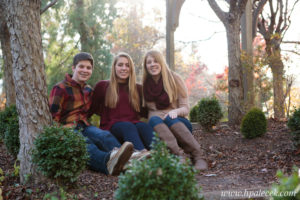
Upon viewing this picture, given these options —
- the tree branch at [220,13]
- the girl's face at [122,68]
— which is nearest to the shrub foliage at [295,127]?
the girl's face at [122,68]

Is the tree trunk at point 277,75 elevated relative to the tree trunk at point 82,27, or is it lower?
lower

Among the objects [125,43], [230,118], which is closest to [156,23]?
[125,43]

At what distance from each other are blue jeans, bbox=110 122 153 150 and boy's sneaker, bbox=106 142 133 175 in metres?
0.38

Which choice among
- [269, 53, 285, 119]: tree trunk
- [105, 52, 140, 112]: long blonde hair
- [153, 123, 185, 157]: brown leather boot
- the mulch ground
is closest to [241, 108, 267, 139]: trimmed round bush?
the mulch ground

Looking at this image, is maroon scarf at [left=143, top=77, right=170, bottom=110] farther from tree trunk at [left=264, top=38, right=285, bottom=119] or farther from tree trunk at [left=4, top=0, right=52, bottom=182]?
tree trunk at [left=264, top=38, right=285, bottom=119]

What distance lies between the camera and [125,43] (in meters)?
13.0

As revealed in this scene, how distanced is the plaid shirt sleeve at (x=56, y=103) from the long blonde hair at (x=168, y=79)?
1.06 meters

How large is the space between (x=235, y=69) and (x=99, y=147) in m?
3.34

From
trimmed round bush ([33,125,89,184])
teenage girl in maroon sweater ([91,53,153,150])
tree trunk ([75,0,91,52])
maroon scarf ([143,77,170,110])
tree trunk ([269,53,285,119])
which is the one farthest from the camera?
tree trunk ([75,0,91,52])

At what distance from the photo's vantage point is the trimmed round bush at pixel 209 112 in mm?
5105

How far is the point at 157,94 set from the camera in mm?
3557

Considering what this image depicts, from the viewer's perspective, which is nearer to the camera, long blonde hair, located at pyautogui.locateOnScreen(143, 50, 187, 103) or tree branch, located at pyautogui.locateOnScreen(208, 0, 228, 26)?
long blonde hair, located at pyautogui.locateOnScreen(143, 50, 187, 103)

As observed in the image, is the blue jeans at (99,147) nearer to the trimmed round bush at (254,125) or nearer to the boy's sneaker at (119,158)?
the boy's sneaker at (119,158)

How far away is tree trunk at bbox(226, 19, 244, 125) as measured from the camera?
5.45 m
